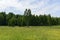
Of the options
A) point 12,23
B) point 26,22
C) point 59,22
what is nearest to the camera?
point 12,23

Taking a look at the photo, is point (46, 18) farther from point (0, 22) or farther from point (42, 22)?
point (0, 22)

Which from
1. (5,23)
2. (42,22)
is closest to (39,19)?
(42,22)

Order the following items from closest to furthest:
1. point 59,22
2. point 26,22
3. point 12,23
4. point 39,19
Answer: point 12,23 < point 26,22 < point 39,19 < point 59,22

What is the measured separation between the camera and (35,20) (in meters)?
129

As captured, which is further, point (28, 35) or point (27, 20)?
point (27, 20)

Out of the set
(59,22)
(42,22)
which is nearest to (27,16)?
(42,22)

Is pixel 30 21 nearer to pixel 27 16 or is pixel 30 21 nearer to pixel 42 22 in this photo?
pixel 27 16

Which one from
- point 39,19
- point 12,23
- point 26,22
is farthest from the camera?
point 39,19

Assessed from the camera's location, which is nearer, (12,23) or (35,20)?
(12,23)

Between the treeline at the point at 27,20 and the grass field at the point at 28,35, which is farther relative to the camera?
the treeline at the point at 27,20

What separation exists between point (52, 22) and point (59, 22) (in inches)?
566

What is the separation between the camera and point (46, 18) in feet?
464

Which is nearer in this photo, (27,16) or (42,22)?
(27,16)

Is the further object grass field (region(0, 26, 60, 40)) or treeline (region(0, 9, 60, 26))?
treeline (region(0, 9, 60, 26))
